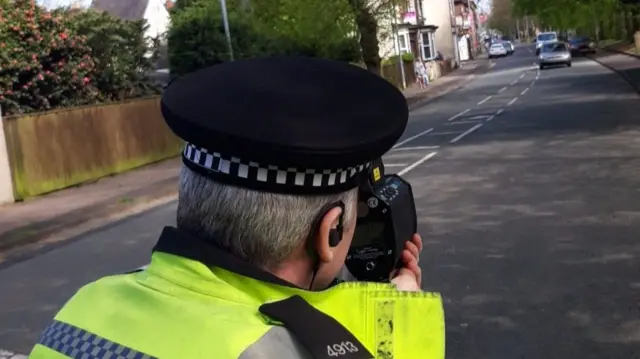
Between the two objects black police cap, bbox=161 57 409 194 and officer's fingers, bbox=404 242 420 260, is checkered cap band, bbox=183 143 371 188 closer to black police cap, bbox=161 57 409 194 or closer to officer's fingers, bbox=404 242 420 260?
black police cap, bbox=161 57 409 194

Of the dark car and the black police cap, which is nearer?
the black police cap

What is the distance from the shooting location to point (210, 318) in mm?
1252

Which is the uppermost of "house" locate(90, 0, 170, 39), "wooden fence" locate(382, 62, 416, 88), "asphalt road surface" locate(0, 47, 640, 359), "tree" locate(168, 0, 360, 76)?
"house" locate(90, 0, 170, 39)

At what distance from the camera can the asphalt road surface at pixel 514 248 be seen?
569 cm

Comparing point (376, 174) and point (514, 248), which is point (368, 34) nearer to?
point (514, 248)

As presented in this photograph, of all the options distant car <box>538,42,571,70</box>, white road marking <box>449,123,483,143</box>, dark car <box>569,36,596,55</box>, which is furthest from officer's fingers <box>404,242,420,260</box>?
dark car <box>569,36,596,55</box>

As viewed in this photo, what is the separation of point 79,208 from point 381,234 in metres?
13.8

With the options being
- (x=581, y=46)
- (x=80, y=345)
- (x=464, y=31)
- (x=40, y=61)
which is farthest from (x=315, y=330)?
(x=464, y=31)

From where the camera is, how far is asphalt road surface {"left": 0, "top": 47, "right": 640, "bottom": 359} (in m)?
5.69

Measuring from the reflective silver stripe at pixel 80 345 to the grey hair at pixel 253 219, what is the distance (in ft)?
0.76

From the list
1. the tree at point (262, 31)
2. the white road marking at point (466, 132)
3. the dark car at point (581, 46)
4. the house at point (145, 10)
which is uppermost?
the house at point (145, 10)

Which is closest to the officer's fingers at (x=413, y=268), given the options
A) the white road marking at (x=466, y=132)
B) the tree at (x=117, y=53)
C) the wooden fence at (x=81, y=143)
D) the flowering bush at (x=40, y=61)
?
the wooden fence at (x=81, y=143)

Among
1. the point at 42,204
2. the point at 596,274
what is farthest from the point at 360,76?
the point at 42,204

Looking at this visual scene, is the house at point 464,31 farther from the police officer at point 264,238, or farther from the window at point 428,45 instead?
the police officer at point 264,238
